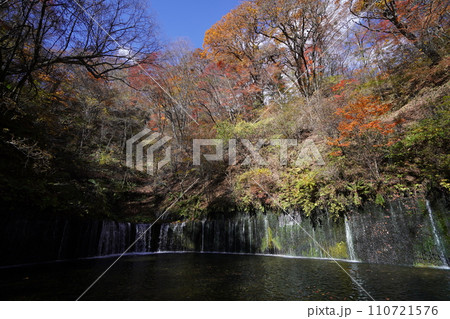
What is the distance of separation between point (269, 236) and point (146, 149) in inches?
648

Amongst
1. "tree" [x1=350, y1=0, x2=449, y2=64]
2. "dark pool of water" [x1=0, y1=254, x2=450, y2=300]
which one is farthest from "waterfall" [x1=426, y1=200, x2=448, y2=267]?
"tree" [x1=350, y1=0, x2=449, y2=64]

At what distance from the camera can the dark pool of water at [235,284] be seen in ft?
11.2

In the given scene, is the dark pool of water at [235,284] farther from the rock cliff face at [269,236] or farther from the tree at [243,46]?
the tree at [243,46]

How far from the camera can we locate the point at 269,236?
8.94m

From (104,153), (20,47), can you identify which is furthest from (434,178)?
(104,153)

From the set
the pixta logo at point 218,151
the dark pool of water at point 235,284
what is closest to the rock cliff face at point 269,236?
the dark pool of water at point 235,284

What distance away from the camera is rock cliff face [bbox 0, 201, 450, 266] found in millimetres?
5516

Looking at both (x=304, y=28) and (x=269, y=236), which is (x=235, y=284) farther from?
(x=304, y=28)

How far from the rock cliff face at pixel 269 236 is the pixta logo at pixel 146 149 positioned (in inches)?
284

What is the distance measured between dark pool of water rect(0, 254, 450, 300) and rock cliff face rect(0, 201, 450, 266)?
0.76 meters

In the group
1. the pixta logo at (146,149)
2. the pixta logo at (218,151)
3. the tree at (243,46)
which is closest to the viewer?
the pixta logo at (218,151)

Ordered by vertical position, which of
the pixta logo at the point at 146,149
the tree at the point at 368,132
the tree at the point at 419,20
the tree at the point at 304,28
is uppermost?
the tree at the point at 304,28

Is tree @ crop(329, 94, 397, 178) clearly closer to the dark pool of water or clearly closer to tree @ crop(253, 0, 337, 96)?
the dark pool of water
